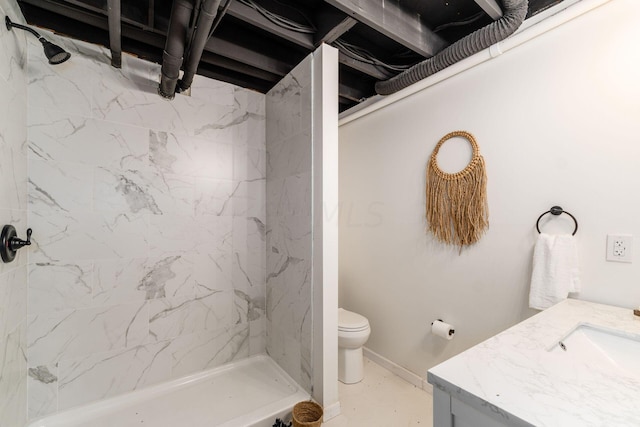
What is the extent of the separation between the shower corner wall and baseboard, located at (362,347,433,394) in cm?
65

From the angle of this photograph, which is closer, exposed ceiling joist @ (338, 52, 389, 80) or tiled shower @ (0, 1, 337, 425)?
tiled shower @ (0, 1, 337, 425)

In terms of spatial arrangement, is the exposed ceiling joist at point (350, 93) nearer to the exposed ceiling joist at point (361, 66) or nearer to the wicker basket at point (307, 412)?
the exposed ceiling joist at point (361, 66)

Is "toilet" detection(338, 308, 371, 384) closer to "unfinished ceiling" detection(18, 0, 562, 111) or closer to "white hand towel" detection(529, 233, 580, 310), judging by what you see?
"white hand towel" detection(529, 233, 580, 310)

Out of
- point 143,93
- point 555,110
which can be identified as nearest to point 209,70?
point 143,93

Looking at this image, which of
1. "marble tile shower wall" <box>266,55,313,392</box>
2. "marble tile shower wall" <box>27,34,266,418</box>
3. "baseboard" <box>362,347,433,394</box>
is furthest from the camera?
"baseboard" <box>362,347,433,394</box>

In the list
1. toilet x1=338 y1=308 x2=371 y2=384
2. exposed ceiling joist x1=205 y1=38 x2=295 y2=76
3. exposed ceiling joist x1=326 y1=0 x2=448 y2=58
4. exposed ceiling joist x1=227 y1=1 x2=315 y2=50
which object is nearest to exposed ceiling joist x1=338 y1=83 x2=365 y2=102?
exposed ceiling joist x1=205 y1=38 x2=295 y2=76

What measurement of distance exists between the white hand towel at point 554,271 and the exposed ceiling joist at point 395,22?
1.31m

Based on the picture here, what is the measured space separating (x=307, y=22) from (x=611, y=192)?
1837mm

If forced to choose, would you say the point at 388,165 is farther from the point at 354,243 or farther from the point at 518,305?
the point at 518,305

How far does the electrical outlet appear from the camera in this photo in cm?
120

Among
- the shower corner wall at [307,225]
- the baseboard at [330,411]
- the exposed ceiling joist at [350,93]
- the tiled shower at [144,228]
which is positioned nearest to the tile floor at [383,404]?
the baseboard at [330,411]

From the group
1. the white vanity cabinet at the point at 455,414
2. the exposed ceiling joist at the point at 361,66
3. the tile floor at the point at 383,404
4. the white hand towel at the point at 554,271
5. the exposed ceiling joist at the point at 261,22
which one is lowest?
the tile floor at the point at 383,404

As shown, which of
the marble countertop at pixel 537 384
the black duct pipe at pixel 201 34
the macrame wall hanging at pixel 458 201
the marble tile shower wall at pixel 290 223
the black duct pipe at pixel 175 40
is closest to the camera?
the marble countertop at pixel 537 384

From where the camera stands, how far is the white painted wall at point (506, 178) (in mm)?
1242
